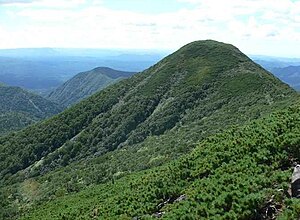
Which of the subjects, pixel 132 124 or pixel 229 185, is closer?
pixel 229 185

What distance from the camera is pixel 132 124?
15625 centimetres

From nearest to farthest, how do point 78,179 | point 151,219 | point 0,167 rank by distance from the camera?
point 151,219
point 78,179
point 0,167

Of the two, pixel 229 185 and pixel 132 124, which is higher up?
A: pixel 229 185

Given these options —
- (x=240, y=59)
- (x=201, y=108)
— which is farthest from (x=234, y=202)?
(x=240, y=59)

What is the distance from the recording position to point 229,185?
25844 millimetres

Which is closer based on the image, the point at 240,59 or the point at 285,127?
the point at 285,127

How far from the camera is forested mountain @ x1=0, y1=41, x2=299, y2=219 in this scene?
10238 centimetres

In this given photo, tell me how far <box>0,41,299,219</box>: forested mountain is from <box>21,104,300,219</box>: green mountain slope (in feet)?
135

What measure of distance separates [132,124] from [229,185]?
131 m

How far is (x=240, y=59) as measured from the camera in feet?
600

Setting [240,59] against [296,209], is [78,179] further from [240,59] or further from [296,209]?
[240,59]

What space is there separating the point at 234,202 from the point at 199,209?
2.51 metres

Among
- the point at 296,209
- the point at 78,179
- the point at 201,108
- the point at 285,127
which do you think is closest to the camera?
the point at 296,209

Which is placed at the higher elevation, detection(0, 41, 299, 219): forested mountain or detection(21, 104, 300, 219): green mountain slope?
detection(21, 104, 300, 219): green mountain slope
